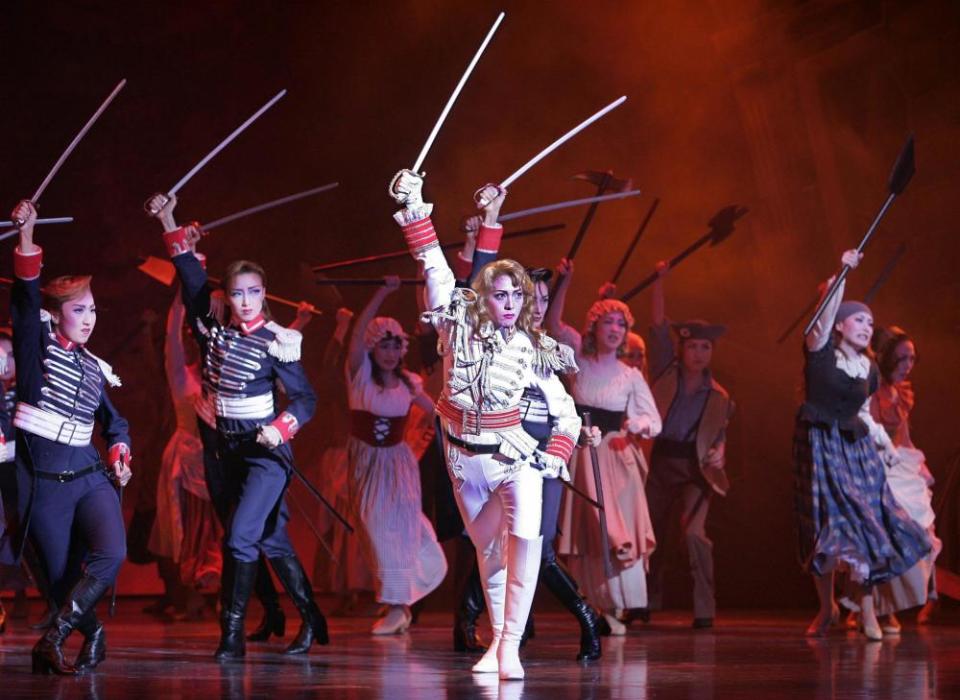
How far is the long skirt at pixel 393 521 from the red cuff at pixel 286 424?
2101 millimetres

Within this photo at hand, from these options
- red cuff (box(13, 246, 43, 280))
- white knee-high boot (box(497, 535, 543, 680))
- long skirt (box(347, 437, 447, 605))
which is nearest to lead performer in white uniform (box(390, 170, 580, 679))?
white knee-high boot (box(497, 535, 543, 680))

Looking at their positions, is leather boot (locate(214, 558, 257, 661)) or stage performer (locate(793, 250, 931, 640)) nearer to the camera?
leather boot (locate(214, 558, 257, 661))

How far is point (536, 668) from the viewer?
5.58 m

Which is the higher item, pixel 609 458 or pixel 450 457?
pixel 609 458

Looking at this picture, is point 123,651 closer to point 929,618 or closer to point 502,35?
point 929,618

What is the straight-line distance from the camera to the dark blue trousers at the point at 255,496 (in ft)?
19.1

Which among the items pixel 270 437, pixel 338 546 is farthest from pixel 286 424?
pixel 338 546

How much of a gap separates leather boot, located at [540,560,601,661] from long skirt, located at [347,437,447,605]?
1.91m

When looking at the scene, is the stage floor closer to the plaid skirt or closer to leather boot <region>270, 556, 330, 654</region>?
leather boot <region>270, 556, 330, 654</region>

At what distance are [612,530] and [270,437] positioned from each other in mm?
2688

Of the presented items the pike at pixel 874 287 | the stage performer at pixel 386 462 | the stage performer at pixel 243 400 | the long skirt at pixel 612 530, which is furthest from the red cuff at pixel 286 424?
the pike at pixel 874 287

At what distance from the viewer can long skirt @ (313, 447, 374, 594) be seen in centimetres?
862

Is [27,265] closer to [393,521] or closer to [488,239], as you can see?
[488,239]

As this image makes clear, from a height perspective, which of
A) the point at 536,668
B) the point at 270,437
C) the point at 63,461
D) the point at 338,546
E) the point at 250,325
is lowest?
the point at 536,668
